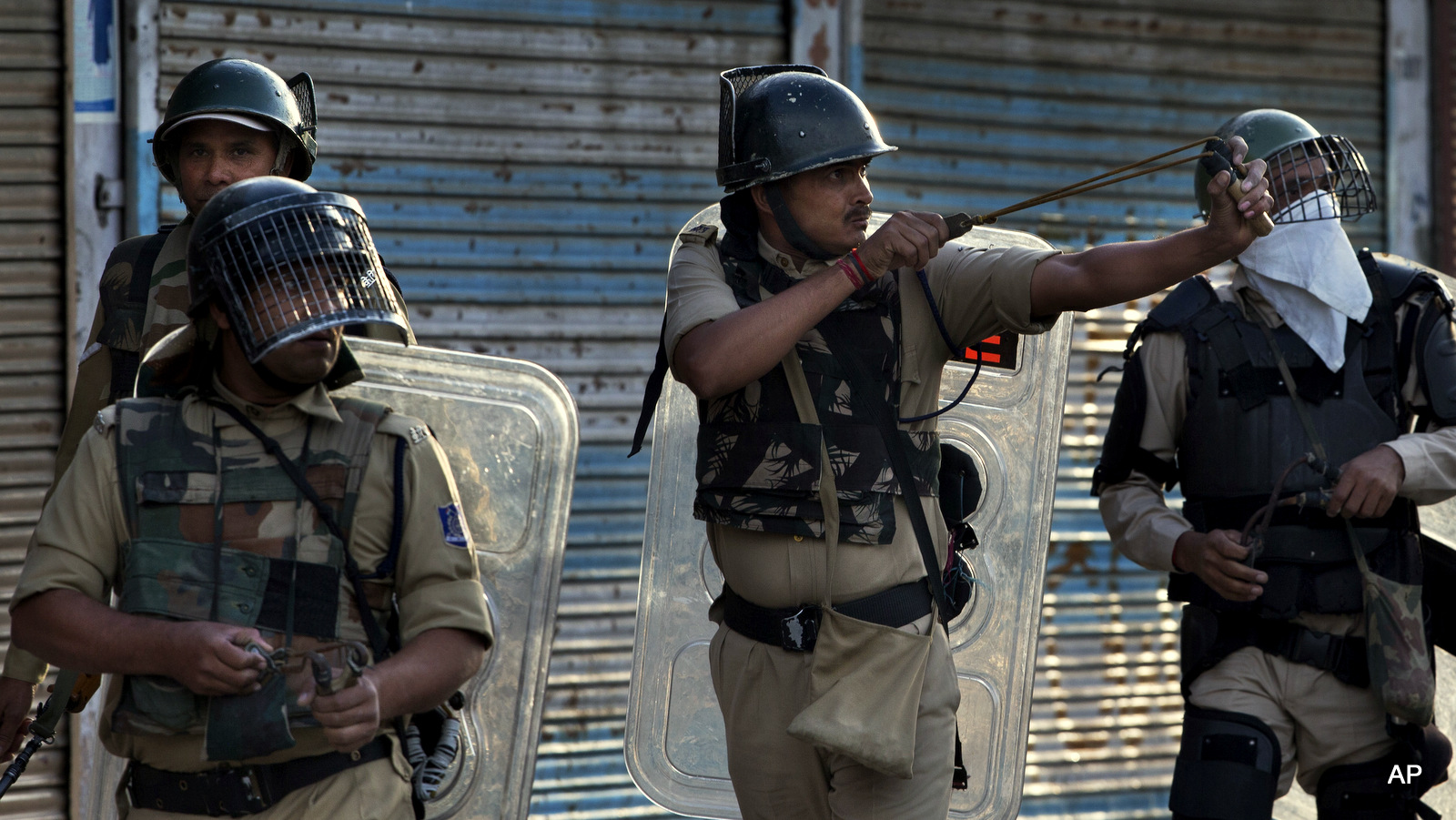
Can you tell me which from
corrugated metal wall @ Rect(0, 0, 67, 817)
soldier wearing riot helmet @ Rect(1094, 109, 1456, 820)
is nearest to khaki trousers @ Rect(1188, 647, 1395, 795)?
soldier wearing riot helmet @ Rect(1094, 109, 1456, 820)

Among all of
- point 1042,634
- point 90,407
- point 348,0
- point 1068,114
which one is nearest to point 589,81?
point 348,0

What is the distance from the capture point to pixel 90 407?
2988mm

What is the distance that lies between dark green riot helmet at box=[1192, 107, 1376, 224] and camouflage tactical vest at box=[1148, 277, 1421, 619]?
0.27 m

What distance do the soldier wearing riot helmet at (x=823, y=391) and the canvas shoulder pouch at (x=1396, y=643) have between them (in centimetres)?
116

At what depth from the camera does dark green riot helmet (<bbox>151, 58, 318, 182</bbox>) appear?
3.02m

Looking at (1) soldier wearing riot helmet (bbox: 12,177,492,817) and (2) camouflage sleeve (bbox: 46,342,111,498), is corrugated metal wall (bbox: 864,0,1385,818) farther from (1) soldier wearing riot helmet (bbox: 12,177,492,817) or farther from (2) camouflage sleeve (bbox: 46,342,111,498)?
(1) soldier wearing riot helmet (bbox: 12,177,492,817)

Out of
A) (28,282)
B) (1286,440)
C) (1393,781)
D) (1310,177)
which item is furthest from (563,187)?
(1393,781)

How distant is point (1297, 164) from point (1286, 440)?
0.71 metres

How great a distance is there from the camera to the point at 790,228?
278 centimetres

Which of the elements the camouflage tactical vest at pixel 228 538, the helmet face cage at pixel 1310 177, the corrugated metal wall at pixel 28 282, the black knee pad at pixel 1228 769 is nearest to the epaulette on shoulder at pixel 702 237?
the camouflage tactical vest at pixel 228 538

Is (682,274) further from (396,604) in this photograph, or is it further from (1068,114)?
(1068,114)

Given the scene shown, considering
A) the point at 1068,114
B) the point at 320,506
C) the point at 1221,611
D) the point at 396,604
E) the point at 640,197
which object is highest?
the point at 1068,114

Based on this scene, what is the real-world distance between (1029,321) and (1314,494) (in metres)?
1.06

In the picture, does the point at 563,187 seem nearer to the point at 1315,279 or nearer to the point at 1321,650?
the point at 1315,279
